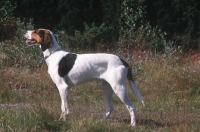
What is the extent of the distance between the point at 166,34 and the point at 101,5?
252 cm

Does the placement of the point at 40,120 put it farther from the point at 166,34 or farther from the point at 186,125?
the point at 166,34

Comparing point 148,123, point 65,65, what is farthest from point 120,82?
point 65,65

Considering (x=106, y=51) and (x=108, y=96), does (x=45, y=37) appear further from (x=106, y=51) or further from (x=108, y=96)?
(x=106, y=51)

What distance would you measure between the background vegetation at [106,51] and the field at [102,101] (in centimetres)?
2

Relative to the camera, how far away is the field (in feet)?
27.5

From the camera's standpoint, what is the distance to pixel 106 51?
58.4 feet

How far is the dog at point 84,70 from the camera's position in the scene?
30.0ft

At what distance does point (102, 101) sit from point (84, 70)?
261 centimetres

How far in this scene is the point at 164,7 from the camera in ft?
63.4

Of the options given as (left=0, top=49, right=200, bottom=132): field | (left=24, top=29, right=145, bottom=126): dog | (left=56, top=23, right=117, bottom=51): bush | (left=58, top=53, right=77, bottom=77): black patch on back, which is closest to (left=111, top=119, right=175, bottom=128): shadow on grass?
(left=0, top=49, right=200, bottom=132): field

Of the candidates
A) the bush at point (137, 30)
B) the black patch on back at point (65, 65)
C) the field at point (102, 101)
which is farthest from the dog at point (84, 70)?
the bush at point (137, 30)

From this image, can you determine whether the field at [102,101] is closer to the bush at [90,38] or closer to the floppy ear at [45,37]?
the floppy ear at [45,37]

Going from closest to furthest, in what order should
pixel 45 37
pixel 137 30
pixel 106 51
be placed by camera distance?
1. pixel 45 37
2. pixel 106 51
3. pixel 137 30

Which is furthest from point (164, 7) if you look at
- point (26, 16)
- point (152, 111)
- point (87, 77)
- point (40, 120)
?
point (40, 120)
